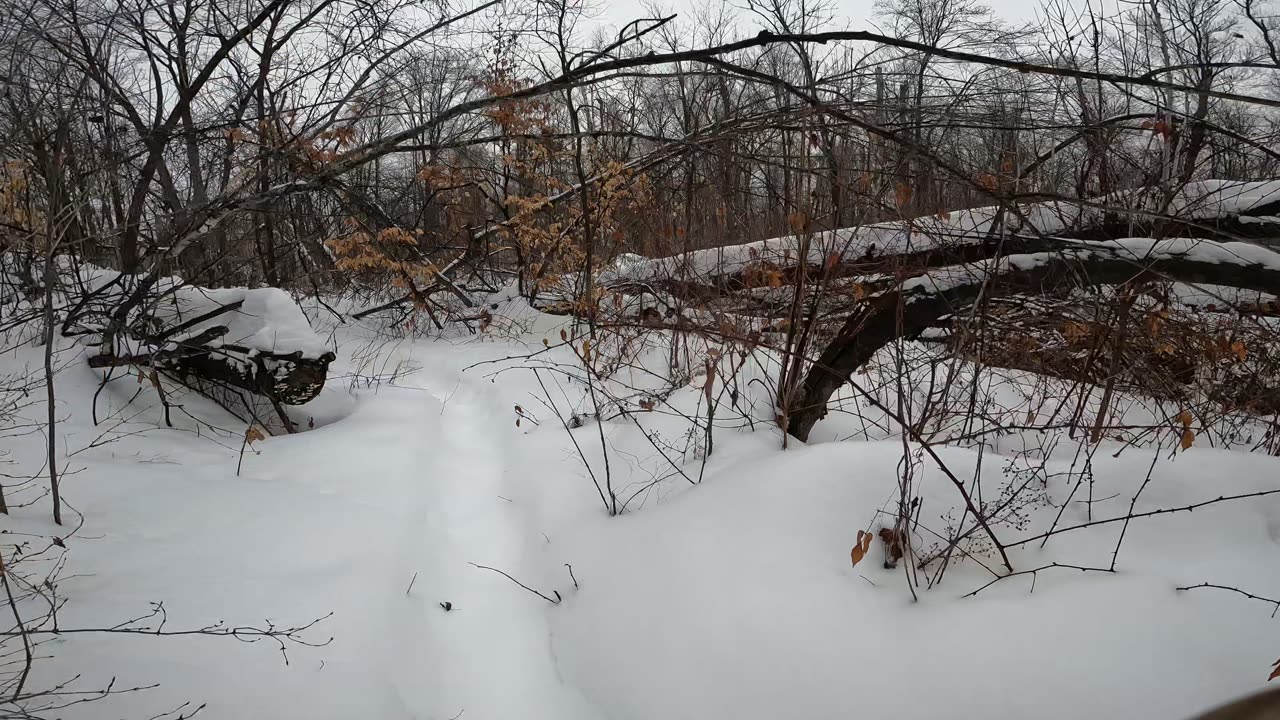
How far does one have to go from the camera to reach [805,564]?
2.22 meters

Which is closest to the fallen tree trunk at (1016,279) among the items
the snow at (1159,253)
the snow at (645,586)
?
the snow at (1159,253)

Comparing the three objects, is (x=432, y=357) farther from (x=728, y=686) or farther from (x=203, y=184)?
(x=728, y=686)

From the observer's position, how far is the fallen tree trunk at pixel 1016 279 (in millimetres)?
2143

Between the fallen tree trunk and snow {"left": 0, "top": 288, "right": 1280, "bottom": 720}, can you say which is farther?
the fallen tree trunk

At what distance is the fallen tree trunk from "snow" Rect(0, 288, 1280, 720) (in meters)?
0.43

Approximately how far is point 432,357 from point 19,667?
15.4ft

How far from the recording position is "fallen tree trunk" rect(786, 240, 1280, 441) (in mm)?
2143

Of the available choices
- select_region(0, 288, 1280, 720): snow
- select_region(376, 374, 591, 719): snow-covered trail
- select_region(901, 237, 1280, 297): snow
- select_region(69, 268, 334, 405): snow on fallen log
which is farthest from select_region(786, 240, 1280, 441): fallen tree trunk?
select_region(69, 268, 334, 405): snow on fallen log

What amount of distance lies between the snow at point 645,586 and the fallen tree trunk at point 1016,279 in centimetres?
43

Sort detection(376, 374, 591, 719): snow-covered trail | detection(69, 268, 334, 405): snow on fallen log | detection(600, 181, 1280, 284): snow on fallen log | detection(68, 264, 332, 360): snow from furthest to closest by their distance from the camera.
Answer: detection(68, 264, 332, 360): snow < detection(69, 268, 334, 405): snow on fallen log < detection(600, 181, 1280, 284): snow on fallen log < detection(376, 374, 591, 719): snow-covered trail

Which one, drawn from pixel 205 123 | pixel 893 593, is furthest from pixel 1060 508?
pixel 205 123

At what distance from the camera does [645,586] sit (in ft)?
7.86

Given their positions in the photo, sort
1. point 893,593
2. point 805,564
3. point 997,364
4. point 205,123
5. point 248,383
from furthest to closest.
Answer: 1. point 205,123
2. point 248,383
3. point 997,364
4. point 805,564
5. point 893,593

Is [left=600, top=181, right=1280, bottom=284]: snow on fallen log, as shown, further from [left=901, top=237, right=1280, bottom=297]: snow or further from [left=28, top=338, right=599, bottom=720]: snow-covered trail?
[left=28, top=338, right=599, bottom=720]: snow-covered trail
